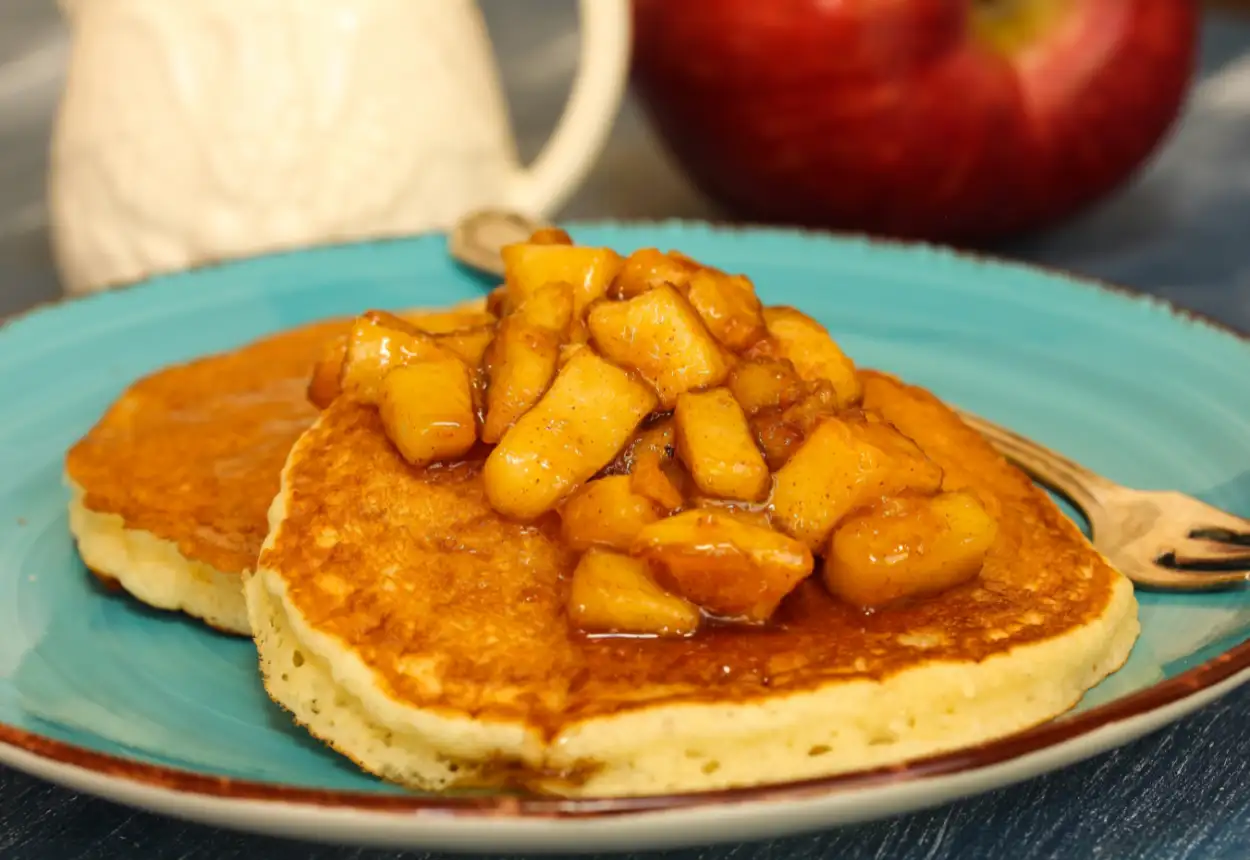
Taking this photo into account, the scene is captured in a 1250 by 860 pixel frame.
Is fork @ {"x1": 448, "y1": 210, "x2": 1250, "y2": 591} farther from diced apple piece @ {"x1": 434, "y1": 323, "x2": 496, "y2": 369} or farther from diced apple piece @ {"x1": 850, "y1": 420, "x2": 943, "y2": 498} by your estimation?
diced apple piece @ {"x1": 434, "y1": 323, "x2": 496, "y2": 369}

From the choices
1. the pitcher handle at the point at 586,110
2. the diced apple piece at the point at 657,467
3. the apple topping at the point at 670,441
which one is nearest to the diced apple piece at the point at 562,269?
the apple topping at the point at 670,441

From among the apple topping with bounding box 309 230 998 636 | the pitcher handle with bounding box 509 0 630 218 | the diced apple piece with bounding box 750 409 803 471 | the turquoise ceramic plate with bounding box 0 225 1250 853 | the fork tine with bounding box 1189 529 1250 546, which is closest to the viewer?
the turquoise ceramic plate with bounding box 0 225 1250 853

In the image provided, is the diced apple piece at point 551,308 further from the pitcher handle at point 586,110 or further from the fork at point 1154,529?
the pitcher handle at point 586,110

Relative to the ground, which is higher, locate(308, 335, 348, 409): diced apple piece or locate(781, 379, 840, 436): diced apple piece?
locate(781, 379, 840, 436): diced apple piece

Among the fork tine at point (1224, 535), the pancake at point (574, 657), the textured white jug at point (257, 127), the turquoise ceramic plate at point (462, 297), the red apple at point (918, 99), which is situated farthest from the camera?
the red apple at point (918, 99)

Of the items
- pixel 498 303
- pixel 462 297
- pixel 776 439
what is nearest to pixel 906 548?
pixel 776 439

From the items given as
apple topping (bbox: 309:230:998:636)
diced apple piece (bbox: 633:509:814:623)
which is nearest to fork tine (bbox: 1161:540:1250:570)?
apple topping (bbox: 309:230:998:636)

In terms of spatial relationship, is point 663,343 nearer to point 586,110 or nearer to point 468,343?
point 468,343

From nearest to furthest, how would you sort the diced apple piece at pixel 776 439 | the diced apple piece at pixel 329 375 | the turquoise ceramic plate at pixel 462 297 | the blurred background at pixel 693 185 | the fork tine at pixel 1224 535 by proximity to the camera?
the turquoise ceramic plate at pixel 462 297 < the diced apple piece at pixel 776 439 < the fork tine at pixel 1224 535 < the diced apple piece at pixel 329 375 < the blurred background at pixel 693 185
